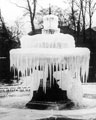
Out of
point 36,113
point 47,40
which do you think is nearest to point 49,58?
point 47,40

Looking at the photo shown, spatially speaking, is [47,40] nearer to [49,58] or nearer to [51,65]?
[51,65]

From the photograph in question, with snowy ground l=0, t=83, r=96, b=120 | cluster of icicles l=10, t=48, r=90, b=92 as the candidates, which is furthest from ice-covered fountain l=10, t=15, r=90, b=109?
snowy ground l=0, t=83, r=96, b=120

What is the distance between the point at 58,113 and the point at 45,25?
3.19m

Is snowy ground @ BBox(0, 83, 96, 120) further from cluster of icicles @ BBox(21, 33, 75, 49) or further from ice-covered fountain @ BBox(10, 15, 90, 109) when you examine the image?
cluster of icicles @ BBox(21, 33, 75, 49)

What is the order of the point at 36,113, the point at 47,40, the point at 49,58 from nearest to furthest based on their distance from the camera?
1. the point at 36,113
2. the point at 49,58
3. the point at 47,40

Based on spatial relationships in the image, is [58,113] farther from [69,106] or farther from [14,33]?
[14,33]

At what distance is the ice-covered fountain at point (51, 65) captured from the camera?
28.3 ft

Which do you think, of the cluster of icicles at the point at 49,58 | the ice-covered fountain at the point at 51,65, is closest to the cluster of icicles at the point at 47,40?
the ice-covered fountain at the point at 51,65

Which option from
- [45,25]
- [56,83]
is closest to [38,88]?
[56,83]

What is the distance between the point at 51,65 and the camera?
9.48m

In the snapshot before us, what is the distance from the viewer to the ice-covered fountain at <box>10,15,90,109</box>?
28.3ft

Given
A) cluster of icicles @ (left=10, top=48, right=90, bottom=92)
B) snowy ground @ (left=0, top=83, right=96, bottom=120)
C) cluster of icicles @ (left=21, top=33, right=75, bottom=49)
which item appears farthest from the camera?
cluster of icicles @ (left=21, top=33, right=75, bottom=49)

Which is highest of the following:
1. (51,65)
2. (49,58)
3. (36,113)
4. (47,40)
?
(47,40)

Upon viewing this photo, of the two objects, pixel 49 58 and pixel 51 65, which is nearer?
pixel 49 58
